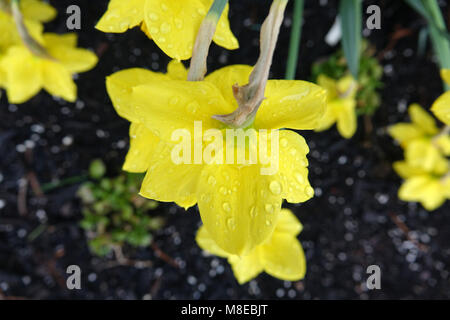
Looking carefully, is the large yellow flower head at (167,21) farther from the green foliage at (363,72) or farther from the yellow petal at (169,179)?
the green foliage at (363,72)

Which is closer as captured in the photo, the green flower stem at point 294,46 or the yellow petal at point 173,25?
the yellow petal at point 173,25

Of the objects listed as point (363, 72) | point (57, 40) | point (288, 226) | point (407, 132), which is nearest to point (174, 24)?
point (288, 226)

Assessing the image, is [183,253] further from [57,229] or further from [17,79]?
[17,79]

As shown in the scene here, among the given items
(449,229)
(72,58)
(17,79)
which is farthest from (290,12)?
(449,229)

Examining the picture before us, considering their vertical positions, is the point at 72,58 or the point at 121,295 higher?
the point at 72,58

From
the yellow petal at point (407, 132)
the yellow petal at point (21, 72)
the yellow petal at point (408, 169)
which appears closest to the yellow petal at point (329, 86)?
the yellow petal at point (407, 132)
